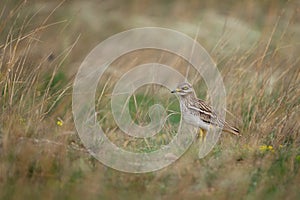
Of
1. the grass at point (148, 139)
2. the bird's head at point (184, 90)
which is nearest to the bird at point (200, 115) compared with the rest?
the bird's head at point (184, 90)

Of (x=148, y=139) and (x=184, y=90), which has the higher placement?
(x=184, y=90)

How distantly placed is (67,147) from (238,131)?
2.31m

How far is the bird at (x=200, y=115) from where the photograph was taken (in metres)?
8.73

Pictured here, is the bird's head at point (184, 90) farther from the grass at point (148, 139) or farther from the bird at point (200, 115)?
the grass at point (148, 139)

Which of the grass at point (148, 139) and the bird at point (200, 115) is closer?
the grass at point (148, 139)

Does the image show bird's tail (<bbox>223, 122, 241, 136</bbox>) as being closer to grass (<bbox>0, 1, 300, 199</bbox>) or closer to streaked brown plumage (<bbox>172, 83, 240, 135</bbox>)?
streaked brown plumage (<bbox>172, 83, 240, 135</bbox>)

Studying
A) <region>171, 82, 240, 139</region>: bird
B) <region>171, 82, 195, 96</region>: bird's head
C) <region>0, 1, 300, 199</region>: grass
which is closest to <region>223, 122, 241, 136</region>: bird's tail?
<region>171, 82, 240, 139</region>: bird

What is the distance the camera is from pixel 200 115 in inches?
346

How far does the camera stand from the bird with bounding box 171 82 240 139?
873cm

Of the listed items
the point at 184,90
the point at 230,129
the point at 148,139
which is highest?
the point at 184,90

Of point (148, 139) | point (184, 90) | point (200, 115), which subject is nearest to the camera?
point (148, 139)

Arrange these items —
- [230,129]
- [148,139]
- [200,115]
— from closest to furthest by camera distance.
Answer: [148,139], [230,129], [200,115]

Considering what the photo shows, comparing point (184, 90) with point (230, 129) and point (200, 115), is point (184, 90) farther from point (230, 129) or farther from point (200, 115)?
point (230, 129)

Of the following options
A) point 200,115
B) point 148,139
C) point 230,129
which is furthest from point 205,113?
point 148,139
